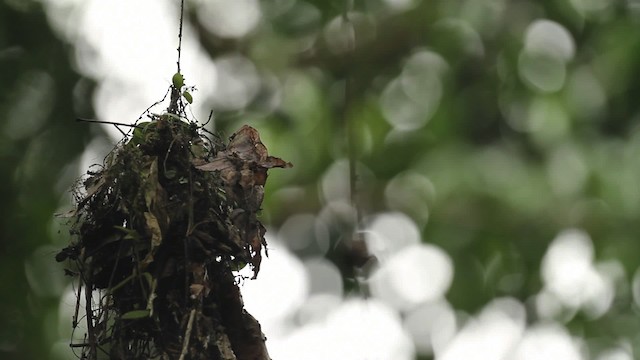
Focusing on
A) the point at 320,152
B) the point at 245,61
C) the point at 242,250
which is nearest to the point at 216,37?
the point at 245,61

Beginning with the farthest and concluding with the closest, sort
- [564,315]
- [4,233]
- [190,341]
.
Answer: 1. [564,315]
2. [4,233]
3. [190,341]

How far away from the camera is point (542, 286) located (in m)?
4.47

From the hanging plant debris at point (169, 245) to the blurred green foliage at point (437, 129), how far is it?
1934 millimetres

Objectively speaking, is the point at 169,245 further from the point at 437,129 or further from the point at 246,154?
the point at 437,129

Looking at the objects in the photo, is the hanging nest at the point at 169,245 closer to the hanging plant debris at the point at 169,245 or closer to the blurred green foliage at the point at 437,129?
the hanging plant debris at the point at 169,245

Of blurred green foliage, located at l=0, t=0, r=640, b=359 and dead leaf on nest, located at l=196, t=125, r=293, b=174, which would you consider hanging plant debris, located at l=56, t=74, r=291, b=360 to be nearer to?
dead leaf on nest, located at l=196, t=125, r=293, b=174

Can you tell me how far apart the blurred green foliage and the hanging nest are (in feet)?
6.34

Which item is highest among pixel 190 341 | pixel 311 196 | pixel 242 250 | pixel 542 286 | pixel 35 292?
pixel 311 196

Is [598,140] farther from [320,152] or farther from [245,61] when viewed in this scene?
[245,61]

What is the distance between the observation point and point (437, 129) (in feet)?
13.0

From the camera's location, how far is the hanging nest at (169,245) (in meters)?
1.65

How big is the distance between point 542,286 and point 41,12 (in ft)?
8.18

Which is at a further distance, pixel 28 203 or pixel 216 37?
pixel 216 37

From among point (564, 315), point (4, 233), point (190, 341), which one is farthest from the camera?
point (564, 315)
